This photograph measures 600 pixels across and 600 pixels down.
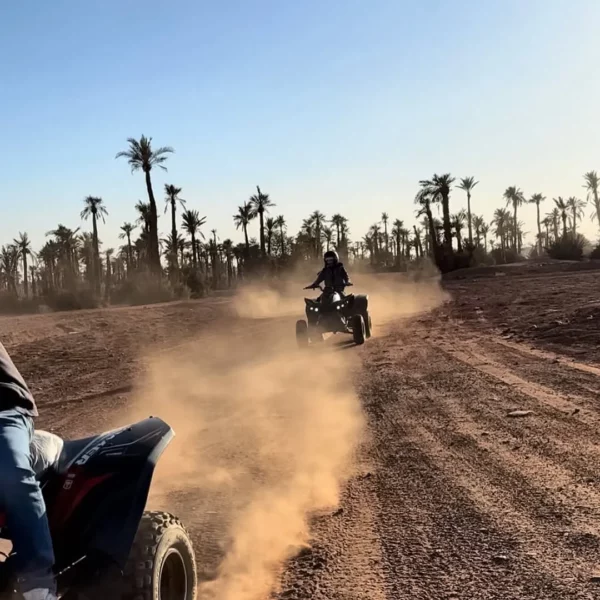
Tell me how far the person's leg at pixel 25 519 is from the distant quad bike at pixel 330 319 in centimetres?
1331

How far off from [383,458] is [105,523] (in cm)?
375

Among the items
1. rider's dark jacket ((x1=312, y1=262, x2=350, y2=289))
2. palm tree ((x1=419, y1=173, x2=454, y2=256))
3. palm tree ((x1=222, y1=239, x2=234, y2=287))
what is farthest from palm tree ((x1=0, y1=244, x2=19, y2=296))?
rider's dark jacket ((x1=312, y1=262, x2=350, y2=289))

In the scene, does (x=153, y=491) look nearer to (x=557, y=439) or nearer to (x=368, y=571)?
(x=368, y=571)

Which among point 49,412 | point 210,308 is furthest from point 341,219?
point 49,412

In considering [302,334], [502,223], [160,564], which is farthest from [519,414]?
[502,223]

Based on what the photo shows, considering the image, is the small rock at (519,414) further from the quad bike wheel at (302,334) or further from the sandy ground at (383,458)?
the quad bike wheel at (302,334)

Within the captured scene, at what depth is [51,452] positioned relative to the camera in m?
3.21

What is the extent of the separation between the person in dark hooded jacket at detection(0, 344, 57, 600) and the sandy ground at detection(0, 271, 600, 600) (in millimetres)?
1453

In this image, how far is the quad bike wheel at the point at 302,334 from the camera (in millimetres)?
16328

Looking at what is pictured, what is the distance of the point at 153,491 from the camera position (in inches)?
228

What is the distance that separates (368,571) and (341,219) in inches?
4014

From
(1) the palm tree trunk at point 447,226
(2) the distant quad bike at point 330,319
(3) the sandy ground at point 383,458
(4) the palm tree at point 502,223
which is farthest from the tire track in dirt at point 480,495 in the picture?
(4) the palm tree at point 502,223

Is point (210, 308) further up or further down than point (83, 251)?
further down

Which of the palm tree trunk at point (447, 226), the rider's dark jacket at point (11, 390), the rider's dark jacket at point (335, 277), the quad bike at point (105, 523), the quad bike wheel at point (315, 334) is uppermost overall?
the palm tree trunk at point (447, 226)
